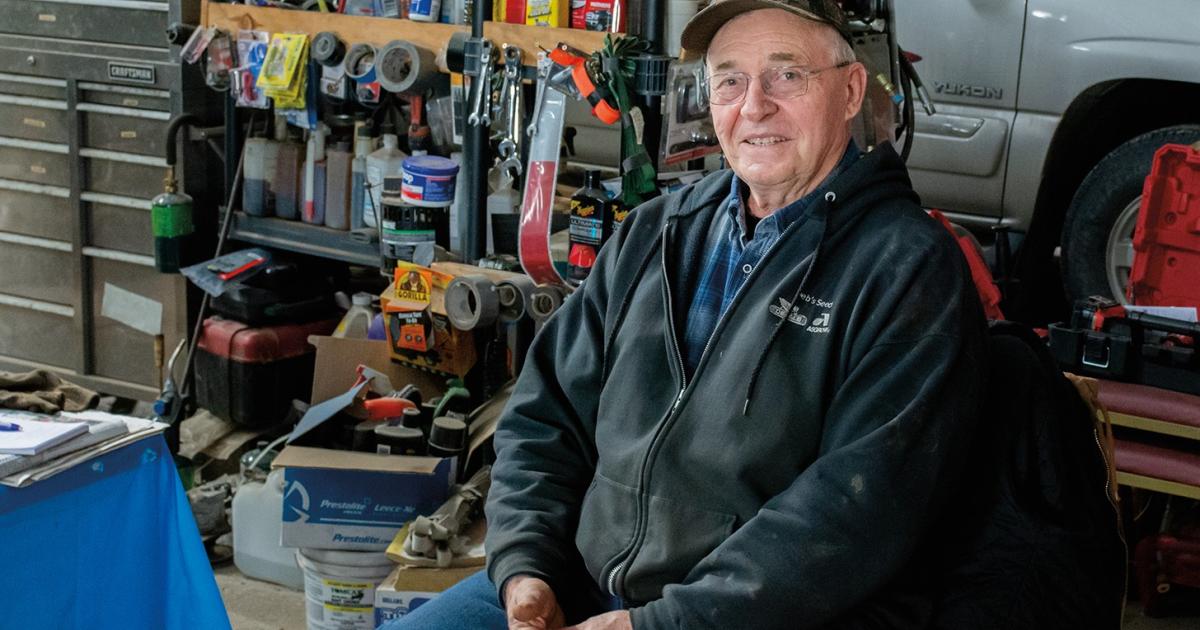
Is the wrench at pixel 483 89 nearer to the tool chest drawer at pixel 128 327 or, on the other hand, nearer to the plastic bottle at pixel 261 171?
the plastic bottle at pixel 261 171

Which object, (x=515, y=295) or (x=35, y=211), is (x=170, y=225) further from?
(x=515, y=295)

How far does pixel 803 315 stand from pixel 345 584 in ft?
5.79

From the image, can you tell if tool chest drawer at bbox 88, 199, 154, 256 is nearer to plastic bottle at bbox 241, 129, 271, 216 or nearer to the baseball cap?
plastic bottle at bbox 241, 129, 271, 216

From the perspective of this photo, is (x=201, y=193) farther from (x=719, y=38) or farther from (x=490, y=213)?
(x=719, y=38)

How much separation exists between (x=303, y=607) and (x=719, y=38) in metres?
2.20

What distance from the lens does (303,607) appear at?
12.0ft

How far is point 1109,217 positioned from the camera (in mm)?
4539

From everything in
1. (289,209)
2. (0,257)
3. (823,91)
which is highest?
(823,91)

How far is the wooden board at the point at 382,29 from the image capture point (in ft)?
11.4

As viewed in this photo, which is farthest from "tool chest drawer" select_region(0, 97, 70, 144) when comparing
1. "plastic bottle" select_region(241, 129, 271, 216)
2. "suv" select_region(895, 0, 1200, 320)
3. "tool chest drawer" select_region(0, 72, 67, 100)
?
"suv" select_region(895, 0, 1200, 320)

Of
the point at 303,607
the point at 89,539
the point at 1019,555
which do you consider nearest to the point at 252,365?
the point at 303,607

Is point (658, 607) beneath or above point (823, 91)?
beneath

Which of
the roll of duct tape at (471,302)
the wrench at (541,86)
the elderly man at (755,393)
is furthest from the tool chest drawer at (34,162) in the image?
the elderly man at (755,393)

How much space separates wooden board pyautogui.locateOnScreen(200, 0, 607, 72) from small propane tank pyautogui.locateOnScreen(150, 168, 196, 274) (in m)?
0.57
